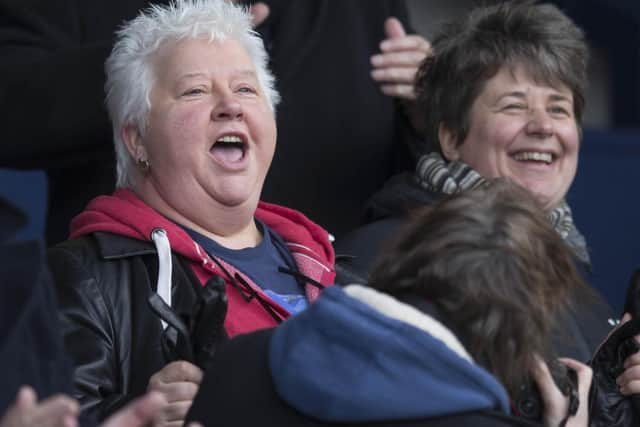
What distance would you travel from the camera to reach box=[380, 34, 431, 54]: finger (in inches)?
135

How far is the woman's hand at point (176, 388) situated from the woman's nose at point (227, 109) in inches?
25.8

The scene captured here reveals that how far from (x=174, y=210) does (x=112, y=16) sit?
65cm

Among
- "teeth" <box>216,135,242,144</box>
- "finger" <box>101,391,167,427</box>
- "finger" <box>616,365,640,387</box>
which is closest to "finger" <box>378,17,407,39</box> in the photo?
"teeth" <box>216,135,242,144</box>

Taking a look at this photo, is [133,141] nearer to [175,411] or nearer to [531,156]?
[175,411]

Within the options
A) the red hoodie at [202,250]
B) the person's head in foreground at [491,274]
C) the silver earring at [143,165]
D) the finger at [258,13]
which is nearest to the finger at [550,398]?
the person's head in foreground at [491,274]

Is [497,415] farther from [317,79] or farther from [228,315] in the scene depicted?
[317,79]

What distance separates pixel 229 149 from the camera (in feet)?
9.34

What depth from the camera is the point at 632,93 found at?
5.30 m

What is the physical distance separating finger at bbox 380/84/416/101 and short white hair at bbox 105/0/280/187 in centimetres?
59

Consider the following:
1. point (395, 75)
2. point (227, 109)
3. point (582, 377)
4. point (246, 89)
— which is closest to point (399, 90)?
point (395, 75)

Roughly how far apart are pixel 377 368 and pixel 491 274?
0.68 feet

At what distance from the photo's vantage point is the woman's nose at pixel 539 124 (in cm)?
334

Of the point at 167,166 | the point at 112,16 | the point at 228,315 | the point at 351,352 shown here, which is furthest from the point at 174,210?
the point at 351,352

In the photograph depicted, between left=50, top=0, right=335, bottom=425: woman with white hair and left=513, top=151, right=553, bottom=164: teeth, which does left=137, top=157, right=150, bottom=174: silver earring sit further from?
left=513, top=151, right=553, bottom=164: teeth
